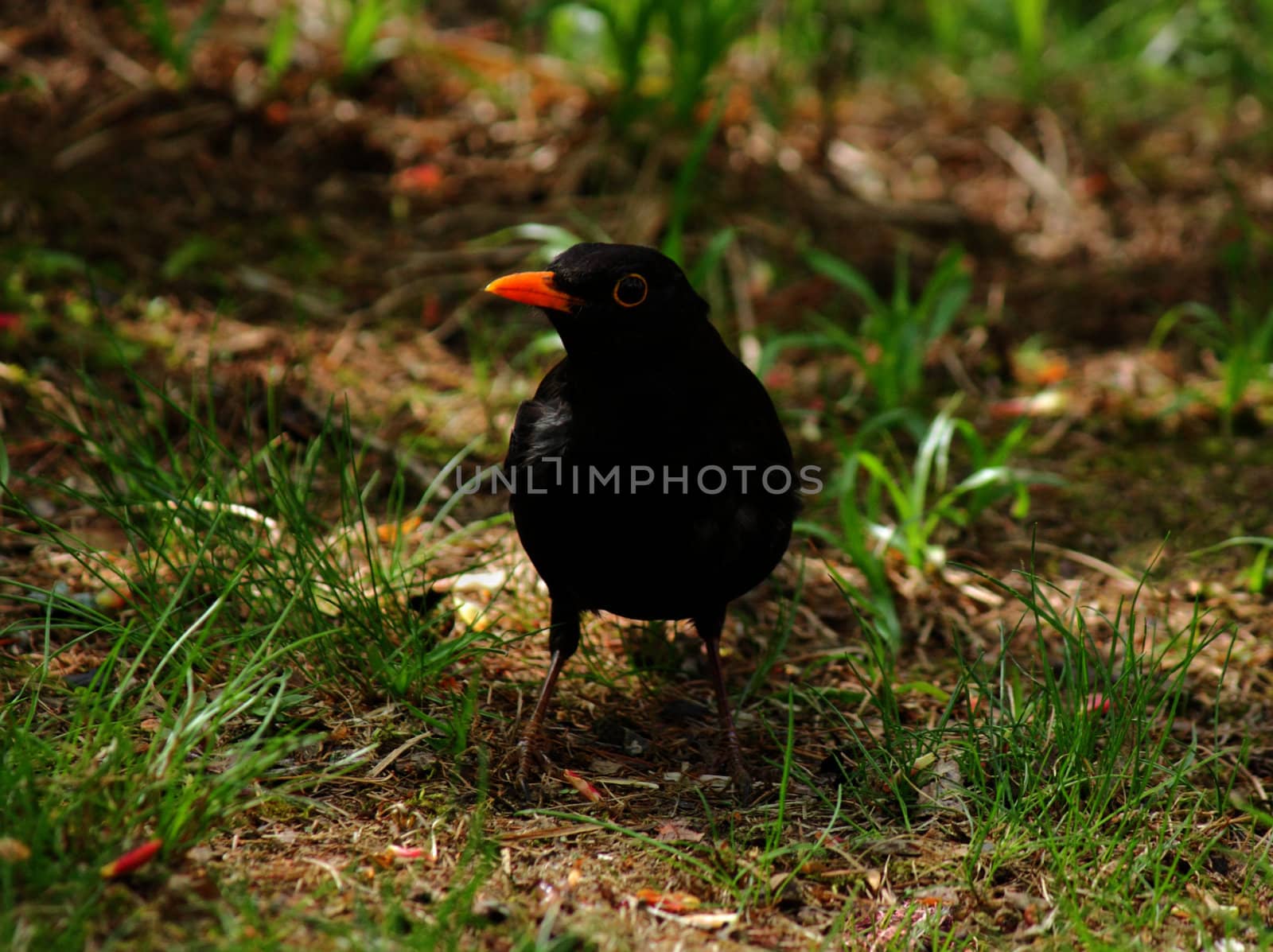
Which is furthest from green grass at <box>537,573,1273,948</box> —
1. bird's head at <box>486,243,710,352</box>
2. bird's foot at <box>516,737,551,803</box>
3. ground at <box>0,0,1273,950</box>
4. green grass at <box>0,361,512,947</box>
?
bird's head at <box>486,243,710,352</box>

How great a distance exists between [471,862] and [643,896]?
1.25 feet

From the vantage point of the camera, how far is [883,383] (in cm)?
470

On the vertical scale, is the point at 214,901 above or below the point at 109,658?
below

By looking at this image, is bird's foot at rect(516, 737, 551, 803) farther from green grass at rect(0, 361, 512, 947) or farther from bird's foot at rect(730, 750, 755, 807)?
bird's foot at rect(730, 750, 755, 807)

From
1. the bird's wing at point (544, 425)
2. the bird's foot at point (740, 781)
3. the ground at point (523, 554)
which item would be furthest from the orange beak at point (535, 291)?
the bird's foot at point (740, 781)

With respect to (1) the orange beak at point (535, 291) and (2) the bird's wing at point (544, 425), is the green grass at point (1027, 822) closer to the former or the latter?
(2) the bird's wing at point (544, 425)

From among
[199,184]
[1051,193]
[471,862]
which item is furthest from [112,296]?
[1051,193]

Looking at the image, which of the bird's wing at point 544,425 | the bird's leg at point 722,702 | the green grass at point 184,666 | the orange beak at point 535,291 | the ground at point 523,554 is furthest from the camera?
the bird's leg at point 722,702

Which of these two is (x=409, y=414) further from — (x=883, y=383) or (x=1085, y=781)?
(x=1085, y=781)

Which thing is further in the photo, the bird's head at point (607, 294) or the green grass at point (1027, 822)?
the bird's head at point (607, 294)

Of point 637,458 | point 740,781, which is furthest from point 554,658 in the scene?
point 637,458

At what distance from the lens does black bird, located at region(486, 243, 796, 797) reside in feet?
9.67

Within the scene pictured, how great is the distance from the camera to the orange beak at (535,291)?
2.94 meters

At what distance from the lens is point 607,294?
2986mm
